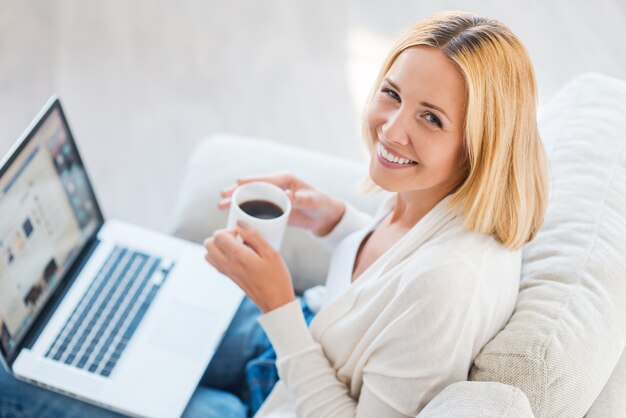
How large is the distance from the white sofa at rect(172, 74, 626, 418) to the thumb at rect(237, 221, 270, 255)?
16.0 inches

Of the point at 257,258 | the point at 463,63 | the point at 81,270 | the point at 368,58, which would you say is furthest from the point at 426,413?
the point at 368,58

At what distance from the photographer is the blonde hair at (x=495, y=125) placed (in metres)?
1.08

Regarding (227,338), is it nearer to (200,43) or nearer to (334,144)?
(334,144)

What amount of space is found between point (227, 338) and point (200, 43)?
1.81 meters

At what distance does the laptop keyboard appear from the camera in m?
1.46

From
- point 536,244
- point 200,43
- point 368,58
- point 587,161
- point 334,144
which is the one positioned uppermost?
point 368,58

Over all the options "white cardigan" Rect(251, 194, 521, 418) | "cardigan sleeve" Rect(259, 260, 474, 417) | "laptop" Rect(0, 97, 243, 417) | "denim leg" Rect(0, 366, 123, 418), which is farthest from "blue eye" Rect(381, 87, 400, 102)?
"denim leg" Rect(0, 366, 123, 418)

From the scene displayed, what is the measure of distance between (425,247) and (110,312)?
2.41 feet

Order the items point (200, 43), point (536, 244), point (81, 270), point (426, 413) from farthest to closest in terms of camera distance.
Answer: point (200, 43) < point (81, 270) < point (536, 244) < point (426, 413)

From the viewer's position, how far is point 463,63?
3.51 feet

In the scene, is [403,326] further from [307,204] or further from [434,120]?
[307,204]

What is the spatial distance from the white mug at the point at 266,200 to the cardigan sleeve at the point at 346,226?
26 centimetres

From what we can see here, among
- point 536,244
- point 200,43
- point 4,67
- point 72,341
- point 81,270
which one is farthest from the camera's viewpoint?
point 200,43

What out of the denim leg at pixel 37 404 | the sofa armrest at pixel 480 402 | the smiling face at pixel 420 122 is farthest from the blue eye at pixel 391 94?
A: the denim leg at pixel 37 404
